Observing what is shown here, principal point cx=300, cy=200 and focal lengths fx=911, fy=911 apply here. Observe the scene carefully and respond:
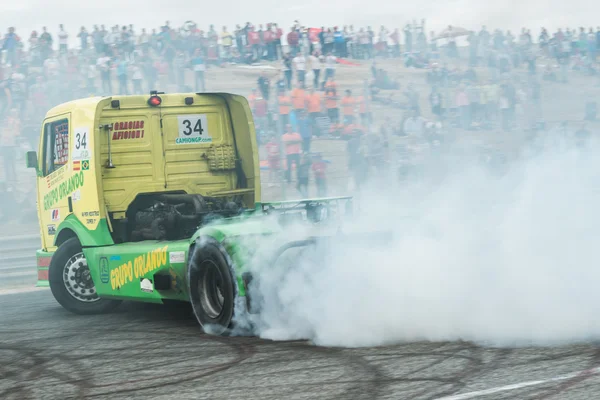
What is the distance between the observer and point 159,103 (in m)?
9.78

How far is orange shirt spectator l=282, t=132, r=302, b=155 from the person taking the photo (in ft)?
59.8

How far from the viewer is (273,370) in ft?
19.0

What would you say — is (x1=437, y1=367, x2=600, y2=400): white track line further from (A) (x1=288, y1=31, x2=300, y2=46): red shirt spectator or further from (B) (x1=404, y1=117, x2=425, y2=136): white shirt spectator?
(A) (x1=288, y1=31, x2=300, y2=46): red shirt spectator

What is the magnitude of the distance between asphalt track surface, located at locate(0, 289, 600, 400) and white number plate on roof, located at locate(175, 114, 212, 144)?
268 cm

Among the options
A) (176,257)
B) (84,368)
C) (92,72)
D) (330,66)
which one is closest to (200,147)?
(176,257)

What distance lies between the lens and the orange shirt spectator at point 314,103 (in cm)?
2066

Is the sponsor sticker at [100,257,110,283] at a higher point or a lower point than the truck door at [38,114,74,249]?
lower

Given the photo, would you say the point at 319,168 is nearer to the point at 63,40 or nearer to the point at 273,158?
the point at 273,158

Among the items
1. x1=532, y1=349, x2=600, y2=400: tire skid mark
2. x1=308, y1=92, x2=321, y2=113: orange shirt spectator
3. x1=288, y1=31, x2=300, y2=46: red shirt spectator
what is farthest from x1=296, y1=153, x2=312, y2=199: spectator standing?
x1=532, y1=349, x2=600, y2=400: tire skid mark

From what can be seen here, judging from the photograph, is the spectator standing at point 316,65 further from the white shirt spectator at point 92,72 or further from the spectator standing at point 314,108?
the white shirt spectator at point 92,72

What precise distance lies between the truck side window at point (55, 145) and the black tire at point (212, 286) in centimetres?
286

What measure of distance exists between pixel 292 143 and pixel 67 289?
9199mm

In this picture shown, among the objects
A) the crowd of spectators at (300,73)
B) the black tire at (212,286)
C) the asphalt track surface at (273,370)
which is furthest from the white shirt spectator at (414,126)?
the asphalt track surface at (273,370)

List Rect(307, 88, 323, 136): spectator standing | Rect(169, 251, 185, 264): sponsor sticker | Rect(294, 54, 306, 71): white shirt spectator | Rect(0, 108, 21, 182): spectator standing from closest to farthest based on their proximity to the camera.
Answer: Rect(169, 251, 185, 264): sponsor sticker → Rect(0, 108, 21, 182): spectator standing → Rect(307, 88, 323, 136): spectator standing → Rect(294, 54, 306, 71): white shirt spectator
